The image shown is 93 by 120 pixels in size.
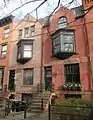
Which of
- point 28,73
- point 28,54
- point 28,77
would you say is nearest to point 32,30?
point 28,54

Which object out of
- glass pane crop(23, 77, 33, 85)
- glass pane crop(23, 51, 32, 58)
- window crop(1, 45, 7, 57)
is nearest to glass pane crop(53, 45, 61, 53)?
glass pane crop(23, 51, 32, 58)

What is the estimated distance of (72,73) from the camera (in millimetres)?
20719

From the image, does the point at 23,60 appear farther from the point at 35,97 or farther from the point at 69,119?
the point at 69,119

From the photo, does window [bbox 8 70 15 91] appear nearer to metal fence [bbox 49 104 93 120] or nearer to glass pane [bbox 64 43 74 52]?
glass pane [bbox 64 43 74 52]

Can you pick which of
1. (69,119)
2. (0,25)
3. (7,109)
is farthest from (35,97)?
(0,25)

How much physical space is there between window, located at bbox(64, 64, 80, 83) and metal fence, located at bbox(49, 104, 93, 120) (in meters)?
8.64

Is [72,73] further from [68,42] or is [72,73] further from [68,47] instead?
[68,42]

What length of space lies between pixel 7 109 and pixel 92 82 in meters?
7.99

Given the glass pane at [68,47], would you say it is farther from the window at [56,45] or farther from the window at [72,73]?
the window at [72,73]

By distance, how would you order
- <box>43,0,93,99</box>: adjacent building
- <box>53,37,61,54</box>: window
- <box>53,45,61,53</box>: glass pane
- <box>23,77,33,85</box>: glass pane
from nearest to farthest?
<box>43,0,93,99</box>: adjacent building < <box>53,45,61,53</box>: glass pane < <box>53,37,61,54</box>: window < <box>23,77,33,85</box>: glass pane

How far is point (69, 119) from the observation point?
432 inches

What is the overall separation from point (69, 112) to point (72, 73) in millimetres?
9888

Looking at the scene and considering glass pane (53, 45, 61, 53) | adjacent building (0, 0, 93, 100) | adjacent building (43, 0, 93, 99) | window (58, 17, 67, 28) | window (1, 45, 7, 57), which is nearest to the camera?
adjacent building (43, 0, 93, 99)

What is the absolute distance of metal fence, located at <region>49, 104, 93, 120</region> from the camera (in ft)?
34.3
